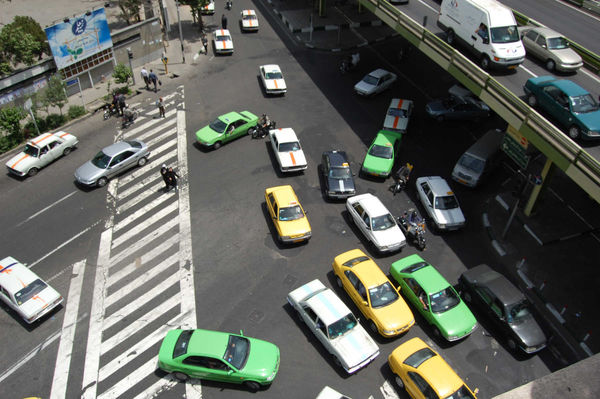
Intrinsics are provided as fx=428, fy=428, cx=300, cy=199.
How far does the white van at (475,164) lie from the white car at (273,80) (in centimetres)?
1451

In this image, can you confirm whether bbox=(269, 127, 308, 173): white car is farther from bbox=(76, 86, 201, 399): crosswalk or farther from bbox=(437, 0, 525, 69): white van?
bbox=(437, 0, 525, 69): white van

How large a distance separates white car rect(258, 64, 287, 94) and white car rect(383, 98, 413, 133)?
27.9 ft

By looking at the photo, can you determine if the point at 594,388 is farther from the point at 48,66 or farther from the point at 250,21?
the point at 250,21

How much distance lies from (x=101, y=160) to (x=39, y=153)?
166 inches

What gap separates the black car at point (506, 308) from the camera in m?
17.7

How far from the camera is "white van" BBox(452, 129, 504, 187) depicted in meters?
→ 25.6

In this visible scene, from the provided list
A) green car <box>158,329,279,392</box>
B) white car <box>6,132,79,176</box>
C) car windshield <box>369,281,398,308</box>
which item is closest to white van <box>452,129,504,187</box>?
car windshield <box>369,281,398,308</box>

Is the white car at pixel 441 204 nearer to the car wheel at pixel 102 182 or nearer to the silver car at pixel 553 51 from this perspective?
the silver car at pixel 553 51

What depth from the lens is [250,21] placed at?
139 ft

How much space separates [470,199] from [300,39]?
2450 centimetres

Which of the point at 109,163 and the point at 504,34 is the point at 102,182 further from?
the point at 504,34

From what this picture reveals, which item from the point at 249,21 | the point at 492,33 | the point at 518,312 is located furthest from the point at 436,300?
the point at 249,21

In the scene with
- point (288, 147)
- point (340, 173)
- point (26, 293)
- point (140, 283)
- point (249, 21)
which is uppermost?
point (249, 21)

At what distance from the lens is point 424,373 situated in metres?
15.7
